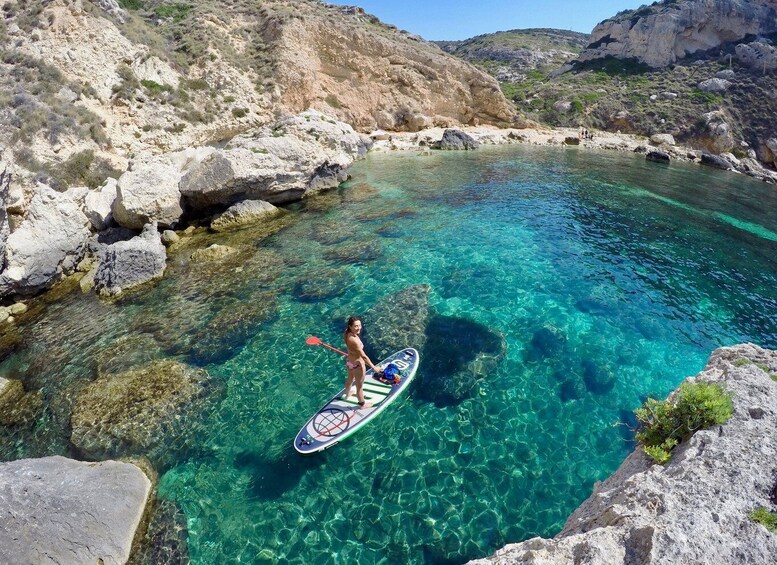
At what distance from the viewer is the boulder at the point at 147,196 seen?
1775 centimetres

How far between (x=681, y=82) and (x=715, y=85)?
6.78m

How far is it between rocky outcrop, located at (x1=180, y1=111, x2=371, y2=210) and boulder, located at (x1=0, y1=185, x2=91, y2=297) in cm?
506

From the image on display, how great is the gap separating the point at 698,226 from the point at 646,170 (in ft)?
62.6

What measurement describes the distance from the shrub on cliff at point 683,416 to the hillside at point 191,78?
2611 cm

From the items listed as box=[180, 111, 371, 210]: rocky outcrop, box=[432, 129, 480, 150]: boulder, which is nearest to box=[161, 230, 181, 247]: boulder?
box=[180, 111, 371, 210]: rocky outcrop

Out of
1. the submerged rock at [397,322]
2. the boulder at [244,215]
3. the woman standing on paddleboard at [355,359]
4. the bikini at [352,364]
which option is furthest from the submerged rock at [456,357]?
the boulder at [244,215]

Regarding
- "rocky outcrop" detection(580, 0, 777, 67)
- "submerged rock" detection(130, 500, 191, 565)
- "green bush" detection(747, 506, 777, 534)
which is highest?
"rocky outcrop" detection(580, 0, 777, 67)

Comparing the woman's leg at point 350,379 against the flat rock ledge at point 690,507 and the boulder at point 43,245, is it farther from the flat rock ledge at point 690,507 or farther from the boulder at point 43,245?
the boulder at point 43,245

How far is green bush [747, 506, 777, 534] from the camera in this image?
155 inches

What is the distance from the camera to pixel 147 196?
18.1 m

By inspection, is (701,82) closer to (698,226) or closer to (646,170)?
(646,170)

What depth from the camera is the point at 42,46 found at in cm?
2706

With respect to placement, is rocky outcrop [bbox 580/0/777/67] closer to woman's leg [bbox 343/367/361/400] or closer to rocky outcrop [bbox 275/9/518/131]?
rocky outcrop [bbox 275/9/518/131]

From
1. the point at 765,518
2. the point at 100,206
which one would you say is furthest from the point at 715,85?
the point at 100,206
